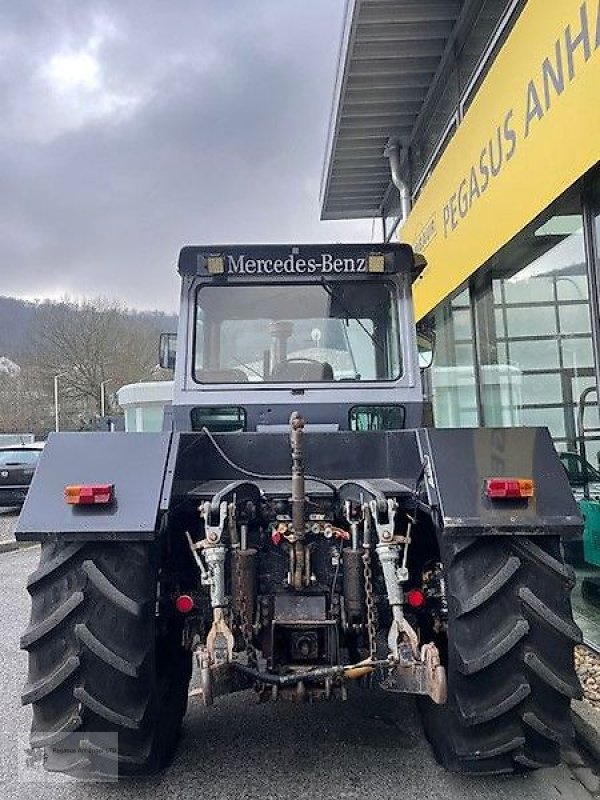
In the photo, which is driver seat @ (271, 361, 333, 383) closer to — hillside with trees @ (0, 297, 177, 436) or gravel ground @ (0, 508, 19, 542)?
gravel ground @ (0, 508, 19, 542)

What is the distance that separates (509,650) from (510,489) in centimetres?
63

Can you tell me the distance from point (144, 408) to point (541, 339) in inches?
520

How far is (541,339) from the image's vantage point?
21.5 feet

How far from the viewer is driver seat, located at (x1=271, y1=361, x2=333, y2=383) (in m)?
4.69

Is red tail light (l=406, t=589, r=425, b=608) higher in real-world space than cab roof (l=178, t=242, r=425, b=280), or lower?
lower

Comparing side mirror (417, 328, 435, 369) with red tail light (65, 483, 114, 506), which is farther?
side mirror (417, 328, 435, 369)

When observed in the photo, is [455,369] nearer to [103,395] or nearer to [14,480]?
[14,480]

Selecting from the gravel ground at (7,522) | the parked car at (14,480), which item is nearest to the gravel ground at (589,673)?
the gravel ground at (7,522)

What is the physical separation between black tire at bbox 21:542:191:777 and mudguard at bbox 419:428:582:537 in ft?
4.17

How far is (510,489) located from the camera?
3047 mm

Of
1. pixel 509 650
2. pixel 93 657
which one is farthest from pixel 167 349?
pixel 509 650

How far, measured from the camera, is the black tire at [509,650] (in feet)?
9.76

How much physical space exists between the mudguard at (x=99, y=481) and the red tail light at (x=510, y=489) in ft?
4.53

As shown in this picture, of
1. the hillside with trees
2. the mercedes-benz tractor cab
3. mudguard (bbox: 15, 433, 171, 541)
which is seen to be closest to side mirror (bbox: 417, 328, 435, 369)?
the mercedes-benz tractor cab
